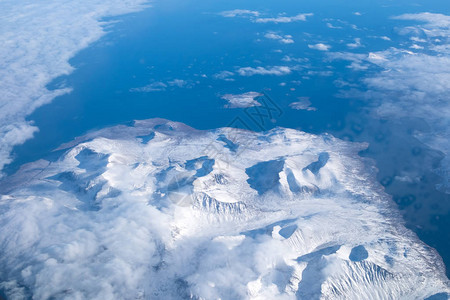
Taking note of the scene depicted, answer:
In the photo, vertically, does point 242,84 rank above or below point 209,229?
below

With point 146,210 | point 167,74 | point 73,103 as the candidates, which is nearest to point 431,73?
point 167,74

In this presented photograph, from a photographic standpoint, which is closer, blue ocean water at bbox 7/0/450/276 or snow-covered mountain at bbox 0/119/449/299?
snow-covered mountain at bbox 0/119/449/299

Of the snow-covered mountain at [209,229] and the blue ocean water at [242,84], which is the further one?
the blue ocean water at [242,84]

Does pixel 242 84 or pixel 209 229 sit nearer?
pixel 209 229
